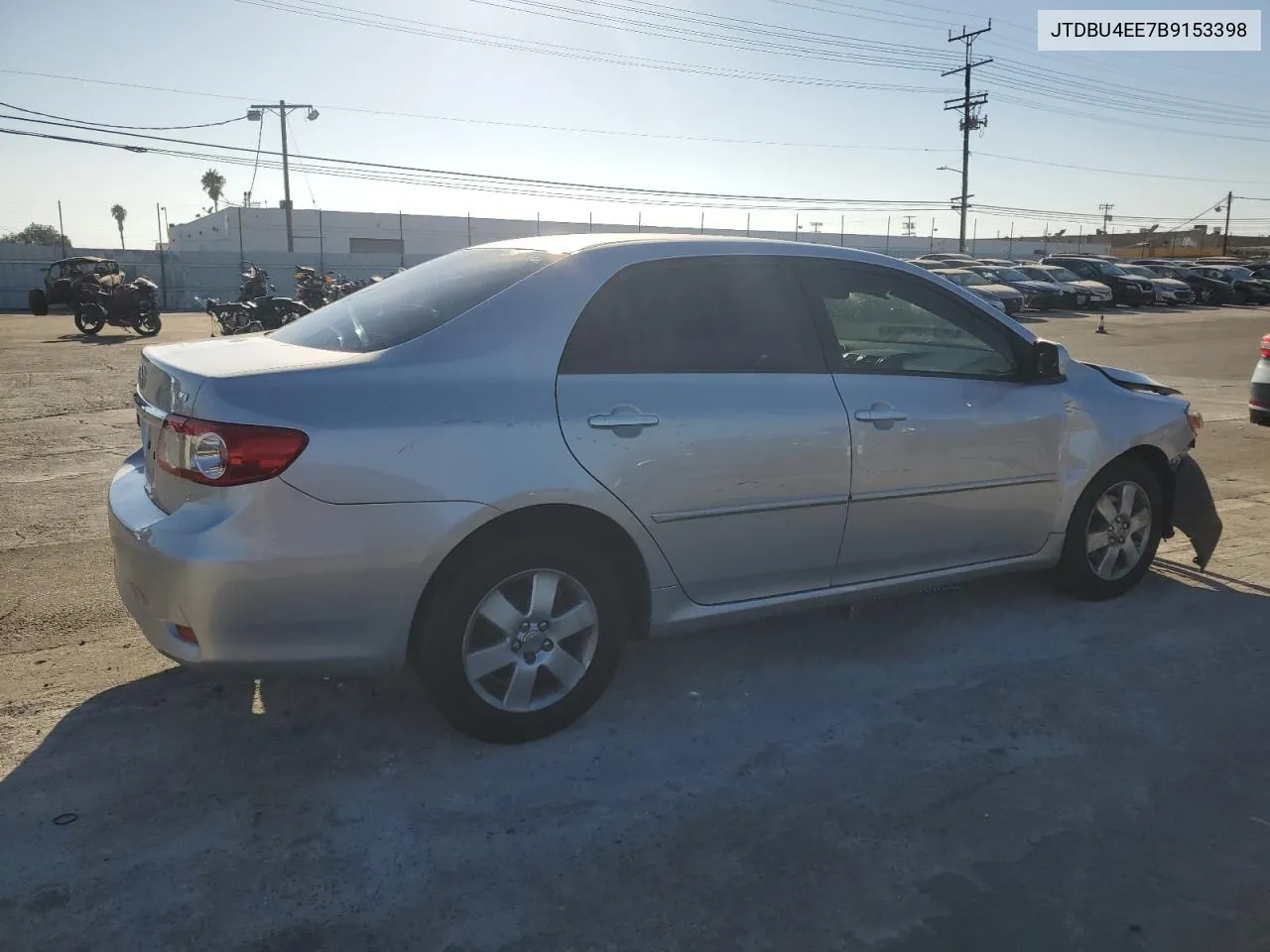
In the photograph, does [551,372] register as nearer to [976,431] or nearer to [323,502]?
[323,502]

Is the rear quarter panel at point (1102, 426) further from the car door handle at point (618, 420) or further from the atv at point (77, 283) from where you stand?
the atv at point (77, 283)

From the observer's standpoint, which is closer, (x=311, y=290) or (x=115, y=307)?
(x=115, y=307)

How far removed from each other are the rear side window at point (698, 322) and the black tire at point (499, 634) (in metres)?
0.65

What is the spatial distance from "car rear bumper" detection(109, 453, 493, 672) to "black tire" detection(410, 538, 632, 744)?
0.09m

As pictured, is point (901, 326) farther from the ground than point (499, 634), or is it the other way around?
point (901, 326)

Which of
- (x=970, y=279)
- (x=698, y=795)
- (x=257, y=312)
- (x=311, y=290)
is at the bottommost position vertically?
(x=698, y=795)

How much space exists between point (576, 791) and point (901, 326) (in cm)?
244

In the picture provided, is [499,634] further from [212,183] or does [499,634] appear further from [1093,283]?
[212,183]

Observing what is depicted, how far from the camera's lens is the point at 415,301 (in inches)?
137

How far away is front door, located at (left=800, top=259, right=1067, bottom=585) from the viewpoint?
3787 mm

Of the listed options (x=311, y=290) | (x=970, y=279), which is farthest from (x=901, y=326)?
(x=970, y=279)

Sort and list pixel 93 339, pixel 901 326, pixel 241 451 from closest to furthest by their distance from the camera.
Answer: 1. pixel 241 451
2. pixel 901 326
3. pixel 93 339

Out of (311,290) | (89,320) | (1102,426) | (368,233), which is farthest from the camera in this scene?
(368,233)

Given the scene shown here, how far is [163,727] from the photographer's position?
3336mm
